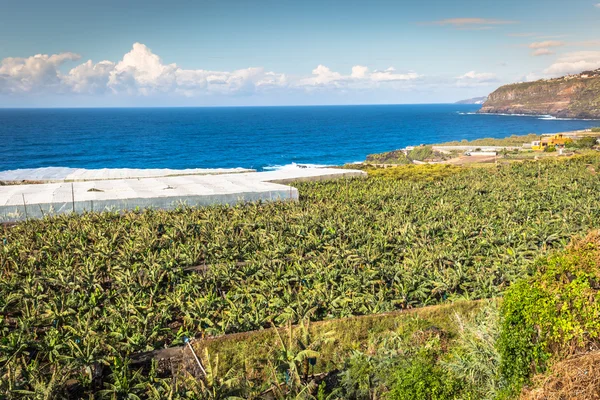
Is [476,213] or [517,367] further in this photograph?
[476,213]

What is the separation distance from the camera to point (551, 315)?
1124 cm

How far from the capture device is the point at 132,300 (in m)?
17.7

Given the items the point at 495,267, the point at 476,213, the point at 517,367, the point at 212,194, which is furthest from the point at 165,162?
the point at 517,367

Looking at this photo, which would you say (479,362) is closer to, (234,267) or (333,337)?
(333,337)

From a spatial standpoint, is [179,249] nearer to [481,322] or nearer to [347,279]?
[347,279]

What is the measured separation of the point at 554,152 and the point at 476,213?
48578 mm

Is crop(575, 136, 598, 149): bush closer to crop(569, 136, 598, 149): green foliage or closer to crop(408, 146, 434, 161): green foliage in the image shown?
crop(569, 136, 598, 149): green foliage

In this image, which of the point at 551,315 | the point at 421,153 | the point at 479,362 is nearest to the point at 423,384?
the point at 479,362

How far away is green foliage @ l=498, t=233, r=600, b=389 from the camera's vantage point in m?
11.0

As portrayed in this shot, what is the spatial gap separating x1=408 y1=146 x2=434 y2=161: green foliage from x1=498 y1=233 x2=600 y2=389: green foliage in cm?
7319

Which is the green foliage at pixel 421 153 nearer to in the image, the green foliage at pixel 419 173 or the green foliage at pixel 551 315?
the green foliage at pixel 419 173

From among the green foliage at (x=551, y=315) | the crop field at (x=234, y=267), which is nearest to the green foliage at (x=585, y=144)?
the crop field at (x=234, y=267)

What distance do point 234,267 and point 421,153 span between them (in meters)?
71.3

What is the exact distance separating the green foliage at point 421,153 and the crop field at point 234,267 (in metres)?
50.7
